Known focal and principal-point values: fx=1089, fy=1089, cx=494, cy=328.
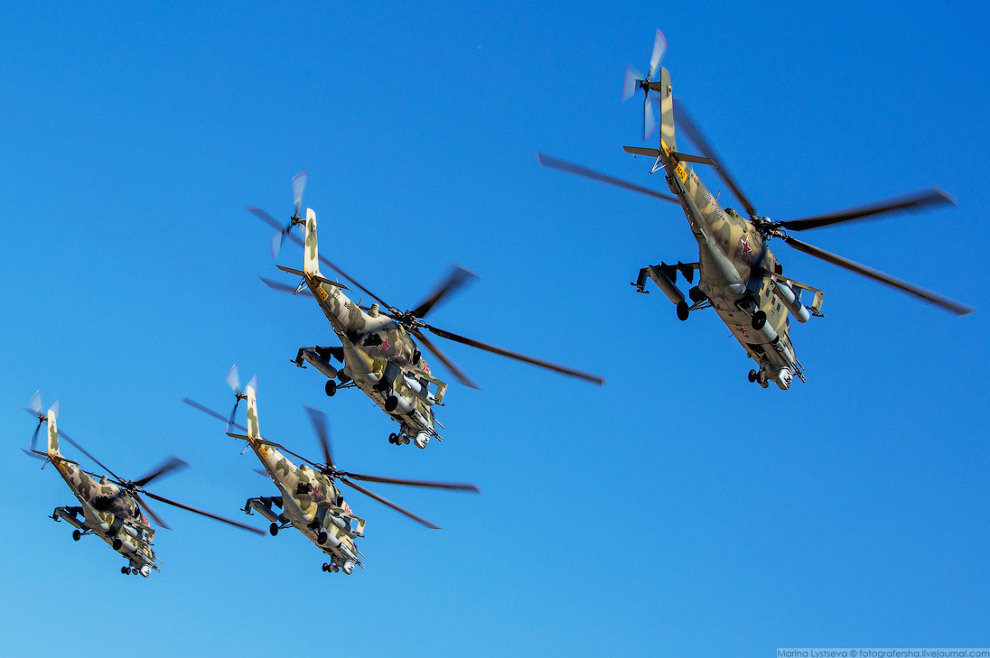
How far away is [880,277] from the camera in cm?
3588

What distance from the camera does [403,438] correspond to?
4788 centimetres

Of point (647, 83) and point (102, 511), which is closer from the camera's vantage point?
point (647, 83)

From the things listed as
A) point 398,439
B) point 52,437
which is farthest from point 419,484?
point 52,437

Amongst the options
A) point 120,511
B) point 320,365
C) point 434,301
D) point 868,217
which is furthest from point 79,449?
point 868,217

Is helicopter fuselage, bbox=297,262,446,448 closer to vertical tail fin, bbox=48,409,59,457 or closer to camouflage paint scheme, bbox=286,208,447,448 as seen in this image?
camouflage paint scheme, bbox=286,208,447,448

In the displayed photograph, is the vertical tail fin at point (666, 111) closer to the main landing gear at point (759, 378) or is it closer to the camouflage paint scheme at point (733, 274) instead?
the camouflage paint scheme at point (733, 274)

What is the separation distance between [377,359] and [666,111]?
16029mm

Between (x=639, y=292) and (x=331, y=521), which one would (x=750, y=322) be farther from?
(x=331, y=521)

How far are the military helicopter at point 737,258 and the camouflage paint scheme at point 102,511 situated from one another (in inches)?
1410

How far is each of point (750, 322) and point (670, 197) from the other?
6102mm

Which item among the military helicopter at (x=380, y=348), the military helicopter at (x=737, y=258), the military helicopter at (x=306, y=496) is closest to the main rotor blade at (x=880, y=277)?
the military helicopter at (x=737, y=258)

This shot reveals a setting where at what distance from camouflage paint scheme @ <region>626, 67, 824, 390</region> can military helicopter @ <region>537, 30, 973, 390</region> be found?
35 millimetres

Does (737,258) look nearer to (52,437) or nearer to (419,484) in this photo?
(419,484)

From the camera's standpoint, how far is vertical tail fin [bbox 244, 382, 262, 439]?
2074 inches
